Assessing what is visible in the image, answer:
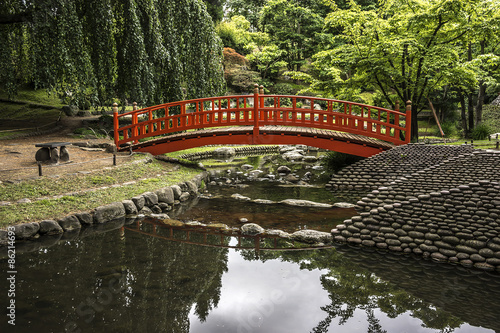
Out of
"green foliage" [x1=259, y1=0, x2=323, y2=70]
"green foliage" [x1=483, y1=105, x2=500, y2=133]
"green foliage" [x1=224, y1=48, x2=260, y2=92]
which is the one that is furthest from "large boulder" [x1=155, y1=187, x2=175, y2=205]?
"green foliage" [x1=259, y1=0, x2=323, y2=70]

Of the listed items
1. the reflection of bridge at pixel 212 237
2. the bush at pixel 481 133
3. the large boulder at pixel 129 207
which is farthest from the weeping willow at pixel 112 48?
the bush at pixel 481 133

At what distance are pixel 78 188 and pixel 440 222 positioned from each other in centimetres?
738

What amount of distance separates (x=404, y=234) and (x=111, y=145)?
919cm

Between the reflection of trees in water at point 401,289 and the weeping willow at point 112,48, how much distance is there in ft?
27.5

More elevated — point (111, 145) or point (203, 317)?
point (111, 145)

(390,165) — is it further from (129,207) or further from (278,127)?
A: (129,207)

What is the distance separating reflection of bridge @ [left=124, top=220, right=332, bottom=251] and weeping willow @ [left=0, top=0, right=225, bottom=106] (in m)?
5.96

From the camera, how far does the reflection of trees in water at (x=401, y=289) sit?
4.45 metres

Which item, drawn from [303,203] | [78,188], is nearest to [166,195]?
[78,188]

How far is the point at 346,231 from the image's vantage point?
265 inches

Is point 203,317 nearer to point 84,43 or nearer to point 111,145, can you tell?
point 111,145

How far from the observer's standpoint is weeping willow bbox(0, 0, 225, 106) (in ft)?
34.0

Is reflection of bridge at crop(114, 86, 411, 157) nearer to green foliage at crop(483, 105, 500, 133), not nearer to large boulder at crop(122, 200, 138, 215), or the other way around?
large boulder at crop(122, 200, 138, 215)

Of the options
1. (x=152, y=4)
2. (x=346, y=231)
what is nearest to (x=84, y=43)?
(x=152, y=4)
